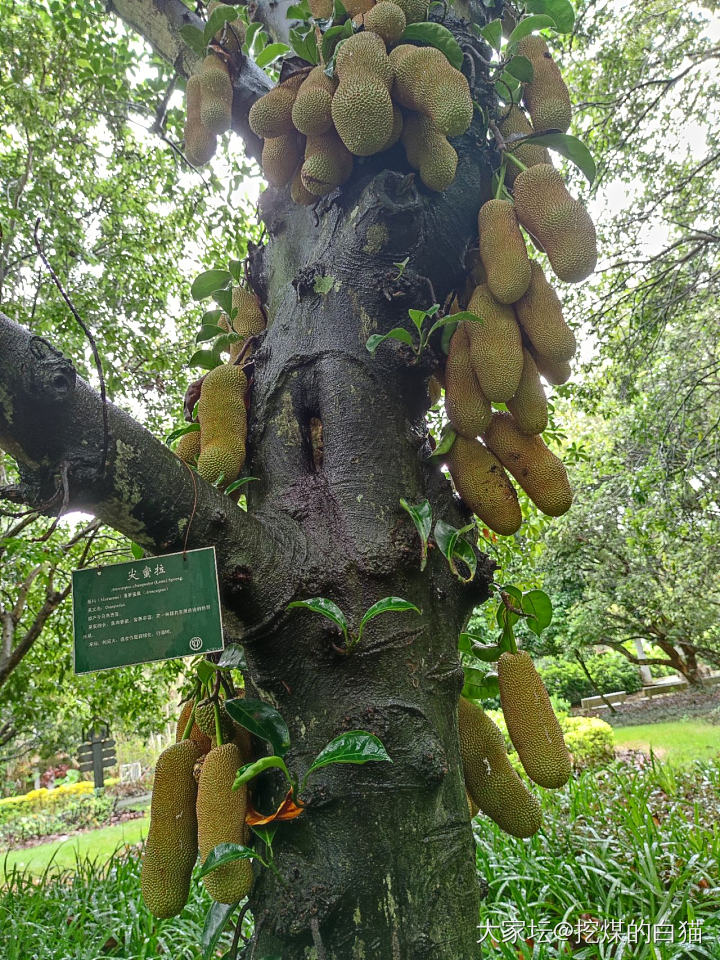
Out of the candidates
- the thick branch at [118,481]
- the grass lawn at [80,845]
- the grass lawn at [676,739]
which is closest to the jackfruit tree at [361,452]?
the thick branch at [118,481]

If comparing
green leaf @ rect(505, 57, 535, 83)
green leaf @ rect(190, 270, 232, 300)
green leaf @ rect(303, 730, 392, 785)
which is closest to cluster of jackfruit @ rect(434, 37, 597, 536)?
green leaf @ rect(505, 57, 535, 83)

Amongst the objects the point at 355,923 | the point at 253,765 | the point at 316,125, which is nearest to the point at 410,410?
the point at 316,125

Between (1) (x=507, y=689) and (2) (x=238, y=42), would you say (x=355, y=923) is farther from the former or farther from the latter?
(2) (x=238, y=42)

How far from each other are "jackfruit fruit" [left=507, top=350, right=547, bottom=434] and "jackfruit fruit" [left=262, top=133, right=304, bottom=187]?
550mm

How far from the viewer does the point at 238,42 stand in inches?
54.4

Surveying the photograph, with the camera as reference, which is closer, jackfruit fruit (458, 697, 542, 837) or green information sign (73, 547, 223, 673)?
green information sign (73, 547, 223, 673)

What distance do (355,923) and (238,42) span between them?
1.59 metres

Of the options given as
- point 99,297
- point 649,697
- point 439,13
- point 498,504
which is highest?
point 99,297

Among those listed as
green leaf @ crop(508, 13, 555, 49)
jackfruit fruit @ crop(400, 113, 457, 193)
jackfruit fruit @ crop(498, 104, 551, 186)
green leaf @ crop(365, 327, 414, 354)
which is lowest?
green leaf @ crop(365, 327, 414, 354)

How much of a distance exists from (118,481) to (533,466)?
0.64m

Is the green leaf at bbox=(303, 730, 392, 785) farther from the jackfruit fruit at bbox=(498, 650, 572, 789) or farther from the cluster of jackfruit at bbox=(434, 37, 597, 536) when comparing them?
the cluster of jackfruit at bbox=(434, 37, 597, 536)

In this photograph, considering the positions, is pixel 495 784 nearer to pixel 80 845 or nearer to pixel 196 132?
pixel 196 132

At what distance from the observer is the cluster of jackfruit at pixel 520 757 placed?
0.96 metres

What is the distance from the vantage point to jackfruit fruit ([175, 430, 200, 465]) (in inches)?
44.4
